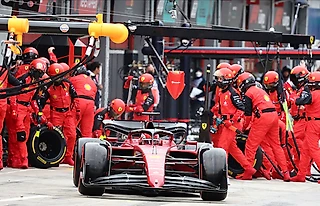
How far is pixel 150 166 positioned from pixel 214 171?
904 millimetres

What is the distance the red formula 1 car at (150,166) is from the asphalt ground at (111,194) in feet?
0.66

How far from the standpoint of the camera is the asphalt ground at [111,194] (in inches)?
500

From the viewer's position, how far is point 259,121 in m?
17.8

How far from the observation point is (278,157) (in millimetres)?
18203

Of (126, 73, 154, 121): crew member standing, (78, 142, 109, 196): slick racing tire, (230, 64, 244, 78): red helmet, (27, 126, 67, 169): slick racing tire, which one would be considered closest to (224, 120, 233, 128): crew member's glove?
(230, 64, 244, 78): red helmet

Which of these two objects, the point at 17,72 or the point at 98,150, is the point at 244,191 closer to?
the point at 98,150

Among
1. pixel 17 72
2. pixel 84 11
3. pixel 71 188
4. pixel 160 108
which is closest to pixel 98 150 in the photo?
pixel 71 188

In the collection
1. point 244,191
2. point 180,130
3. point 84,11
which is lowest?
point 244,191

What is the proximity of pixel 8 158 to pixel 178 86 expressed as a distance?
11.4 feet

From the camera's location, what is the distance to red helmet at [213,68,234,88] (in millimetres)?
18031

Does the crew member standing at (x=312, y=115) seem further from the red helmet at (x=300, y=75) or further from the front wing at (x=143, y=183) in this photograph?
the front wing at (x=143, y=183)

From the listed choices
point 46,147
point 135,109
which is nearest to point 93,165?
point 46,147

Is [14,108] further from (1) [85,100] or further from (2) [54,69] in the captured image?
(1) [85,100]

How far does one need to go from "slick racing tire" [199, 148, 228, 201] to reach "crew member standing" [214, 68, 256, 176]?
4256 mm
